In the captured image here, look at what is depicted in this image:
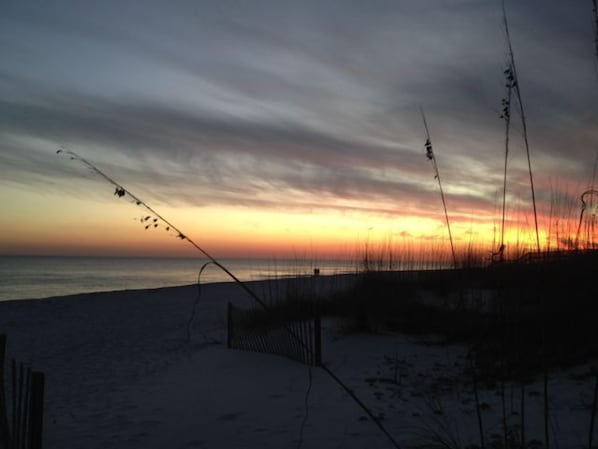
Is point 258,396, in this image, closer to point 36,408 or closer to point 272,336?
point 272,336

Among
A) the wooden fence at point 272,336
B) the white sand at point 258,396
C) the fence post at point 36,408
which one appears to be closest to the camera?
the fence post at point 36,408

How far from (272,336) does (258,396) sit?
2.37m

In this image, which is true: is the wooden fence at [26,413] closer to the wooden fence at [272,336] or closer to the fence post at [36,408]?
the fence post at [36,408]

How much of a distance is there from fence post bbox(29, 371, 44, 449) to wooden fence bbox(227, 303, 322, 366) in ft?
10.5

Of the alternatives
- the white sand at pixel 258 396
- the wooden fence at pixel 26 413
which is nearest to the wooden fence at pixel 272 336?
the white sand at pixel 258 396

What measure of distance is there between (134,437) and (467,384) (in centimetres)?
343

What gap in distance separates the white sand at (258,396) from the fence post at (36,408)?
879mm

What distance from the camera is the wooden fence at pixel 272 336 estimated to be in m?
6.67

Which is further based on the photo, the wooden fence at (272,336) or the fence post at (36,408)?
the wooden fence at (272,336)

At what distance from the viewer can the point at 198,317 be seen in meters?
14.4

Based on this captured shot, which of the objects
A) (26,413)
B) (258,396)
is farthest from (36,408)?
(258,396)

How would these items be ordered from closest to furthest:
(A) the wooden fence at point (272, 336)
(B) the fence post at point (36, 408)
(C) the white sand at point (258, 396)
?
(B) the fence post at point (36, 408)
(C) the white sand at point (258, 396)
(A) the wooden fence at point (272, 336)

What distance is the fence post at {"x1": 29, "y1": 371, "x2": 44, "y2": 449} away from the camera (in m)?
3.15

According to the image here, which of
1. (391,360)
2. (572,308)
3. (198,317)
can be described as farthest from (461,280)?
(198,317)
